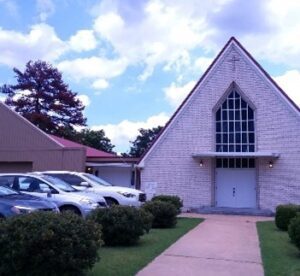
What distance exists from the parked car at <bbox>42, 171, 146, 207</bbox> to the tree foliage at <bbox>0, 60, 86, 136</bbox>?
3444 cm

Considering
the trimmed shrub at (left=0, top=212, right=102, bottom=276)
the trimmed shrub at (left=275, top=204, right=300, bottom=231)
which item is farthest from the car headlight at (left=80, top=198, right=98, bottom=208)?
the trimmed shrub at (left=0, top=212, right=102, bottom=276)

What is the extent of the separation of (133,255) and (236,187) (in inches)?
635

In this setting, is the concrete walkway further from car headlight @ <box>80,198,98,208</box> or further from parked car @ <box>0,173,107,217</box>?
parked car @ <box>0,173,107,217</box>

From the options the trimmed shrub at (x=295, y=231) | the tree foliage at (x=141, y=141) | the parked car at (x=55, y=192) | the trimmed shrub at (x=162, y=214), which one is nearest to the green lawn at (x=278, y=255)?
the trimmed shrub at (x=295, y=231)

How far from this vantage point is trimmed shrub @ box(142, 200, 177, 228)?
16141mm

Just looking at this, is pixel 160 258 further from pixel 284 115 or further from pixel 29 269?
pixel 284 115

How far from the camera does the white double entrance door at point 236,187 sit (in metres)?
25.3

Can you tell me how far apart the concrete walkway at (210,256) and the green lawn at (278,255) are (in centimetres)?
18

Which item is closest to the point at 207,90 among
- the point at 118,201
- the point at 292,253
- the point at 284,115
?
the point at 284,115

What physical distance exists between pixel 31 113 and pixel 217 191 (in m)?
31.6

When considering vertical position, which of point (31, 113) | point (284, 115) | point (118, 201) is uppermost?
point (31, 113)

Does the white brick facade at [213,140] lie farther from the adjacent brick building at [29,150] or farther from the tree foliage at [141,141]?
the tree foliage at [141,141]

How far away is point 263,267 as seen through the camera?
31.5 ft

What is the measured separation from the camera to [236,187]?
25.6 metres
